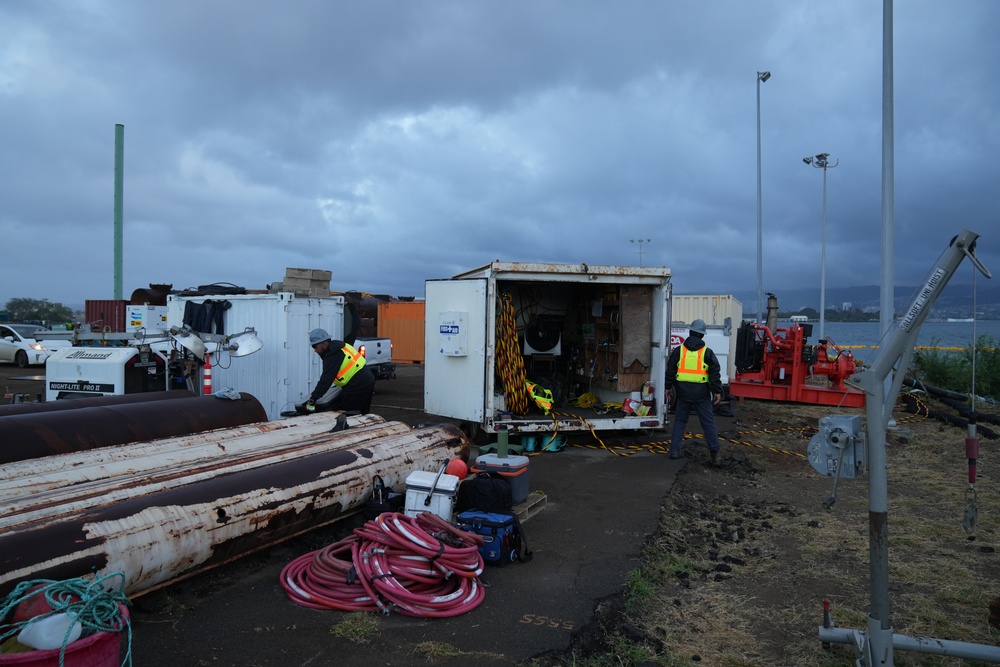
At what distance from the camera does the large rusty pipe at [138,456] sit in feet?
16.1

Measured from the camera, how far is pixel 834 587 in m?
5.15

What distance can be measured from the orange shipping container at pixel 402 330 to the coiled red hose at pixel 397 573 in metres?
20.0

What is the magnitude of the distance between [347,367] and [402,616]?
14.2ft

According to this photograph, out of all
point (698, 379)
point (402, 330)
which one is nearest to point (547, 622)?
point (698, 379)

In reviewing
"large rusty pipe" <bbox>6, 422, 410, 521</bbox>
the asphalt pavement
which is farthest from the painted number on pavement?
"large rusty pipe" <bbox>6, 422, 410, 521</bbox>

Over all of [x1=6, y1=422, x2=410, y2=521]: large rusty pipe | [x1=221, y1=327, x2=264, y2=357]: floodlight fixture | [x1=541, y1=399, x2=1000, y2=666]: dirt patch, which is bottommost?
[x1=541, y1=399, x2=1000, y2=666]: dirt patch

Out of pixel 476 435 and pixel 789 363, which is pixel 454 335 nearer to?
pixel 476 435

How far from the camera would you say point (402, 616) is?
4.38m

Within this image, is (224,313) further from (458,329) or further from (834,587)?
(834,587)

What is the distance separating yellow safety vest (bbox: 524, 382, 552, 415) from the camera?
420 inches

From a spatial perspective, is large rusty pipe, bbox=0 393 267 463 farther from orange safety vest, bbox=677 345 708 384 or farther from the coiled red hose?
orange safety vest, bbox=677 345 708 384

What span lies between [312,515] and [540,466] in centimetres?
419

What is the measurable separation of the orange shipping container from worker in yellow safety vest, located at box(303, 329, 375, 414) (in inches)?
644

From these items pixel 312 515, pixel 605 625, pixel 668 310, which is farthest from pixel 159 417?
pixel 668 310
